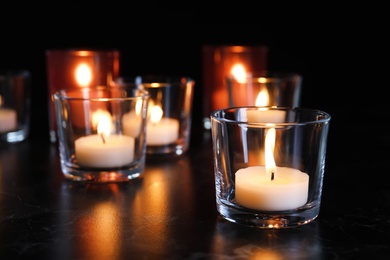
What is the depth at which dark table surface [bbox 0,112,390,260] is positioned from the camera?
87 centimetres

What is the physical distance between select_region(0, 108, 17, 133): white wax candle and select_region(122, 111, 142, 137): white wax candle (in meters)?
0.40

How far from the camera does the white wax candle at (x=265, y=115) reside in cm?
106

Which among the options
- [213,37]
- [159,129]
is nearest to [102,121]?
[159,129]

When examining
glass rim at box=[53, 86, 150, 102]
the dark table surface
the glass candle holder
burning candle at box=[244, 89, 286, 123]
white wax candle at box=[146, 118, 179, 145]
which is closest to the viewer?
the dark table surface

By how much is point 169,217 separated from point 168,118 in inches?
16.9

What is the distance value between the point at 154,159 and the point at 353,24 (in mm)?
866

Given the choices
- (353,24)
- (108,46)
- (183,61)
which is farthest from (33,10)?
(353,24)

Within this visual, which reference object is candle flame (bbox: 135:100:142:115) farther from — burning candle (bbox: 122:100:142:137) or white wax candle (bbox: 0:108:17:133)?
white wax candle (bbox: 0:108:17:133)

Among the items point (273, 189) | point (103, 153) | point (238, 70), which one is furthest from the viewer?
point (238, 70)

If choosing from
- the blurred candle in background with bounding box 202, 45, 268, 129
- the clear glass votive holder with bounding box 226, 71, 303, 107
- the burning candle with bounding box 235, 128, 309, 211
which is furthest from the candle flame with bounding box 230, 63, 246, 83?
the burning candle with bounding box 235, 128, 309, 211

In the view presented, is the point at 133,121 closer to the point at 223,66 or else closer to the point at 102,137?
the point at 102,137

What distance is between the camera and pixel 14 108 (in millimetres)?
1521

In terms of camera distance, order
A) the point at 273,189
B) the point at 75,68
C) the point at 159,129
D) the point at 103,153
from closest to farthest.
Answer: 1. the point at 273,189
2. the point at 103,153
3. the point at 159,129
4. the point at 75,68

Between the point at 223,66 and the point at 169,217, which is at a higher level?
the point at 223,66
